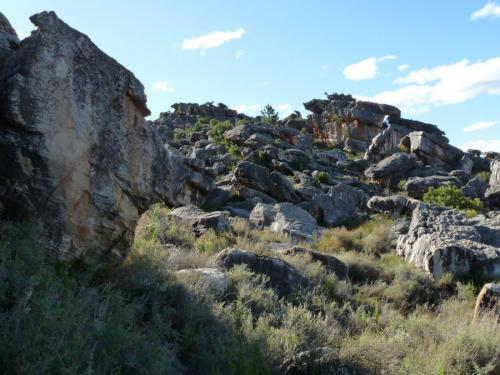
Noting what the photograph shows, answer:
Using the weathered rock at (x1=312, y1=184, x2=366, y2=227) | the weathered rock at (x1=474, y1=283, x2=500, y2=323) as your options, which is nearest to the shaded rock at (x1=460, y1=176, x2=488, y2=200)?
the weathered rock at (x1=312, y1=184, x2=366, y2=227)

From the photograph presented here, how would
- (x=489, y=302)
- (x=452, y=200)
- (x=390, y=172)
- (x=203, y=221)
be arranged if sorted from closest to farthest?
(x=489, y=302) → (x=203, y=221) → (x=452, y=200) → (x=390, y=172)

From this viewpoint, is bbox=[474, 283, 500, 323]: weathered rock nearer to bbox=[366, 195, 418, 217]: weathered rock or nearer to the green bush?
bbox=[366, 195, 418, 217]: weathered rock

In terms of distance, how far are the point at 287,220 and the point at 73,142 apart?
10442 mm

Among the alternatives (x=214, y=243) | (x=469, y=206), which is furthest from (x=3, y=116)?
(x=469, y=206)

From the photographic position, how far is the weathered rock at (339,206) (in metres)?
18.5

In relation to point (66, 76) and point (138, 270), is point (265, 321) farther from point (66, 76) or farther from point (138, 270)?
point (66, 76)

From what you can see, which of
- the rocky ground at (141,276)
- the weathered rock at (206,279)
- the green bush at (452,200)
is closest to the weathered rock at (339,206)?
the green bush at (452,200)

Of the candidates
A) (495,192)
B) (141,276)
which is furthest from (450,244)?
(495,192)

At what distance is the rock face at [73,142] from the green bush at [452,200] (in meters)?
18.2

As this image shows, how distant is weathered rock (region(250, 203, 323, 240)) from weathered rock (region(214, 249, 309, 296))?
597 cm

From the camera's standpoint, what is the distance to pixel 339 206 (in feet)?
63.2

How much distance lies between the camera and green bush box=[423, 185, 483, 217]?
2212 centimetres

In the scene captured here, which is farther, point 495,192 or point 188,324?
point 495,192

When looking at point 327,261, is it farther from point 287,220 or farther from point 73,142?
point 73,142
